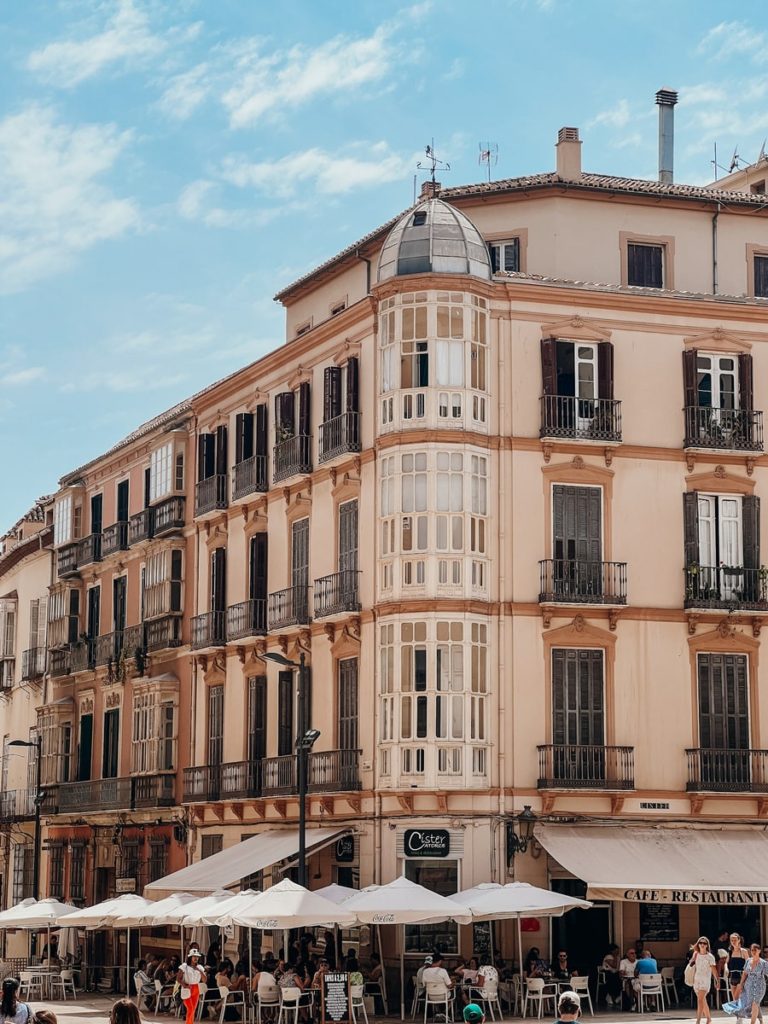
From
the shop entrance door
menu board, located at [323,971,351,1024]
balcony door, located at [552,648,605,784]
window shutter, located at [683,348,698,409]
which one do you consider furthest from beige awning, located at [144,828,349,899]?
window shutter, located at [683,348,698,409]

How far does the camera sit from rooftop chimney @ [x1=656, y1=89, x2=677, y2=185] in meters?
50.8

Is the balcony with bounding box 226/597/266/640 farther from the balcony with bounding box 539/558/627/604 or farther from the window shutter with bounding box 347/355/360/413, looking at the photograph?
the balcony with bounding box 539/558/627/604

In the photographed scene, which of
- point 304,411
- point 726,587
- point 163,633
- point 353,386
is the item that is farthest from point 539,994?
point 163,633

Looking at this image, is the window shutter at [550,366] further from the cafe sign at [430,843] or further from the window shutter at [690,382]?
the cafe sign at [430,843]

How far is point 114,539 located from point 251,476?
10.8 m

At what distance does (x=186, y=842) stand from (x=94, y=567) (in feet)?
40.2

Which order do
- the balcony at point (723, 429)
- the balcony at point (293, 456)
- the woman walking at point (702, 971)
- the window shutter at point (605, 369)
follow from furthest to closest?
the balcony at point (293, 456) → the balcony at point (723, 429) → the window shutter at point (605, 369) → the woman walking at point (702, 971)

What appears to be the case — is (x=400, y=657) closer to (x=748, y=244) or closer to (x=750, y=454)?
(x=750, y=454)

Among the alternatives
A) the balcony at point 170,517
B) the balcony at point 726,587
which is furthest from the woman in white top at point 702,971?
the balcony at point 170,517

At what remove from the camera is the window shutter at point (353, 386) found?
43.5 metres

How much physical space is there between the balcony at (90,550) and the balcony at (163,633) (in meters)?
5.50

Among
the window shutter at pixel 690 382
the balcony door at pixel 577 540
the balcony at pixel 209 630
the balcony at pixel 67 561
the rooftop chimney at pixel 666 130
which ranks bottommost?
the balcony at pixel 209 630

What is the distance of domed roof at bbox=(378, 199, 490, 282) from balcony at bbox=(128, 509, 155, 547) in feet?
51.6

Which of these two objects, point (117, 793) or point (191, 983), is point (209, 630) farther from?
point (191, 983)
